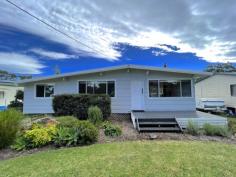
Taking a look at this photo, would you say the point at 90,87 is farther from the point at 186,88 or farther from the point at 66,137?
the point at 66,137

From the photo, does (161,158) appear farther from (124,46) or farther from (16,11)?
(124,46)

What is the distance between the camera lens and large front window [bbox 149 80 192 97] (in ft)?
46.6

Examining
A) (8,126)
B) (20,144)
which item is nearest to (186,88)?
(20,144)

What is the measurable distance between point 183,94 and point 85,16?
842 centimetres

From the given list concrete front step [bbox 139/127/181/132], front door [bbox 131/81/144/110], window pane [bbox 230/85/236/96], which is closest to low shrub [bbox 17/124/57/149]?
concrete front step [bbox 139/127/181/132]

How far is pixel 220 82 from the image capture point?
63.4 feet

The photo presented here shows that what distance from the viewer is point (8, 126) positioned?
655 cm

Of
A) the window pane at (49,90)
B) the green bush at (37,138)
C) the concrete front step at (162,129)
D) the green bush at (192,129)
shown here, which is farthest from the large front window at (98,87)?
the green bush at (37,138)

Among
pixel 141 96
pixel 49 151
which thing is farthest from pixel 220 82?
pixel 49 151

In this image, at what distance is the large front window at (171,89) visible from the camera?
14.2 metres

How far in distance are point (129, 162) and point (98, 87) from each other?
32.9 feet

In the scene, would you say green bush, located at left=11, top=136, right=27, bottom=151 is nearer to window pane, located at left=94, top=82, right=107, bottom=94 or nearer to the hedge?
the hedge

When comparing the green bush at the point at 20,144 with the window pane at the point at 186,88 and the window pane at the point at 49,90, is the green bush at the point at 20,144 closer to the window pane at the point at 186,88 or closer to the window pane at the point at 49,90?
the window pane at the point at 49,90

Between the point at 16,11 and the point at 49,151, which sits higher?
the point at 16,11
